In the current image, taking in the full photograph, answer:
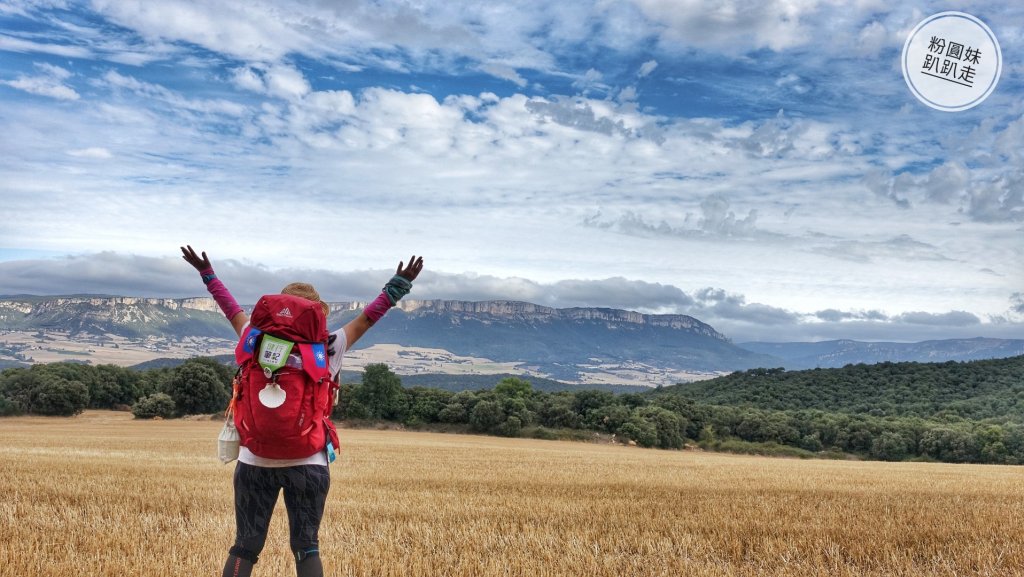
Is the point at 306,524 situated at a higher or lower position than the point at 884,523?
higher

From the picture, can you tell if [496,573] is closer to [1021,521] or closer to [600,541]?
[600,541]

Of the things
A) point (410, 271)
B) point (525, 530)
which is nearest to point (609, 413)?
point (525, 530)

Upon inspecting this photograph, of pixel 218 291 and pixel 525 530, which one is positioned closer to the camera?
pixel 218 291

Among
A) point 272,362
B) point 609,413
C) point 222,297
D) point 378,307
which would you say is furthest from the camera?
point 609,413

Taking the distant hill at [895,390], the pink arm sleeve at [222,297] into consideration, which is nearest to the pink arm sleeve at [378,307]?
the pink arm sleeve at [222,297]

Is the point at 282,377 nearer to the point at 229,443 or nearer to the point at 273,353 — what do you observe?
the point at 273,353

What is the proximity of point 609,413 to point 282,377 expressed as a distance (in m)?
73.7

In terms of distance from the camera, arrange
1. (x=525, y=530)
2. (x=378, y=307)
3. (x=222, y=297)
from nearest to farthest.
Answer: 1. (x=378, y=307)
2. (x=222, y=297)
3. (x=525, y=530)

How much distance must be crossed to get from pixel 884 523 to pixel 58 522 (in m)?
12.4

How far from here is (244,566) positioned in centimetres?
543

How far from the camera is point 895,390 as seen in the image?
323 ft

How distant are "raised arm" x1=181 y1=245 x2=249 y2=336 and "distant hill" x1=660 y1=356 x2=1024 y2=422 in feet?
300

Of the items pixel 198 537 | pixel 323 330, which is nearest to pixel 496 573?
pixel 323 330

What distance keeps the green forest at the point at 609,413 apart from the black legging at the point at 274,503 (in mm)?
68589
